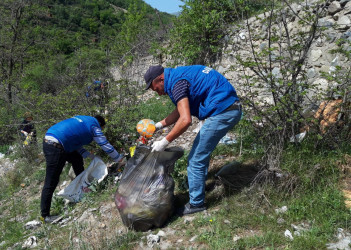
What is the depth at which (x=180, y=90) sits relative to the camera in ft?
8.54

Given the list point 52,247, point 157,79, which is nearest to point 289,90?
point 157,79

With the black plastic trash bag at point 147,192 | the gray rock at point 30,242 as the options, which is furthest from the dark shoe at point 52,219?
the black plastic trash bag at point 147,192

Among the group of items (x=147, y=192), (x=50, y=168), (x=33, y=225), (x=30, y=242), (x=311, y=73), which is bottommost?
(x=33, y=225)

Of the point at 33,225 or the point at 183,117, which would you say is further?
the point at 33,225

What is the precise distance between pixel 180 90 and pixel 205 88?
26 cm

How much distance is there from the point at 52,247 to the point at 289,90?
9.71 ft

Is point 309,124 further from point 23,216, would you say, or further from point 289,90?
point 23,216

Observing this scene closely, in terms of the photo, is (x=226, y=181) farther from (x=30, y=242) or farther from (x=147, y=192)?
(x=30, y=242)

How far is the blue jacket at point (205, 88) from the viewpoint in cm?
271

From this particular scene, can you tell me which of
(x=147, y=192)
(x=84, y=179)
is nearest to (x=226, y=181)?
(x=147, y=192)

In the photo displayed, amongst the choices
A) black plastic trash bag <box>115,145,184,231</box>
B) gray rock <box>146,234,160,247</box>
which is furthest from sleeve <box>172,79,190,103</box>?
gray rock <box>146,234,160,247</box>

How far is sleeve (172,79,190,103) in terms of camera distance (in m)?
2.60

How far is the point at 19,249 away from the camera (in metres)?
3.26

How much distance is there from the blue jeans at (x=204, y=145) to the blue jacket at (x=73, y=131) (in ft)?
5.30
